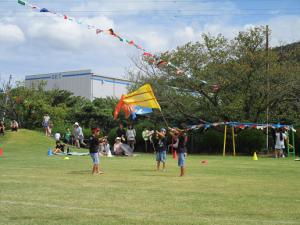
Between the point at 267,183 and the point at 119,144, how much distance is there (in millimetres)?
16779

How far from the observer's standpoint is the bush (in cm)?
3300

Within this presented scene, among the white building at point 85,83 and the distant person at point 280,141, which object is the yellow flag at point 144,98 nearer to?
the distant person at point 280,141

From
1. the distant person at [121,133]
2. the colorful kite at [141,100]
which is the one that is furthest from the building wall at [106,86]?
the colorful kite at [141,100]

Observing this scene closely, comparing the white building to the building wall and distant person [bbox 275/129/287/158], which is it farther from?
distant person [bbox 275/129/287/158]

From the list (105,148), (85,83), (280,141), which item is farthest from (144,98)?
(85,83)

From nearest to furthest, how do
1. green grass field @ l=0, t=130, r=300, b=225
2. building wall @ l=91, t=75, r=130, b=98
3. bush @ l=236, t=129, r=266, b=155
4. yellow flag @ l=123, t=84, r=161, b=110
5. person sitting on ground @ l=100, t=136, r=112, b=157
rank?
green grass field @ l=0, t=130, r=300, b=225
yellow flag @ l=123, t=84, r=161, b=110
person sitting on ground @ l=100, t=136, r=112, b=157
bush @ l=236, t=129, r=266, b=155
building wall @ l=91, t=75, r=130, b=98

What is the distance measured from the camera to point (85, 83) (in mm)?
67688

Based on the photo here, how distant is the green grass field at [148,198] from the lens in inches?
346

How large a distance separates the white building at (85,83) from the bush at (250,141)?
3405 centimetres

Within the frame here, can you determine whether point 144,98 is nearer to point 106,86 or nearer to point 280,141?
point 280,141

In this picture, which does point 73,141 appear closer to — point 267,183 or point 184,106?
point 184,106

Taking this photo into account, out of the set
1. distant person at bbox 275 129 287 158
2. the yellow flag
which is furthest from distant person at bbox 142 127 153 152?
the yellow flag

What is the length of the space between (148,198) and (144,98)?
9.61 meters

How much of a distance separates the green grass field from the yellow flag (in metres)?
3.64
